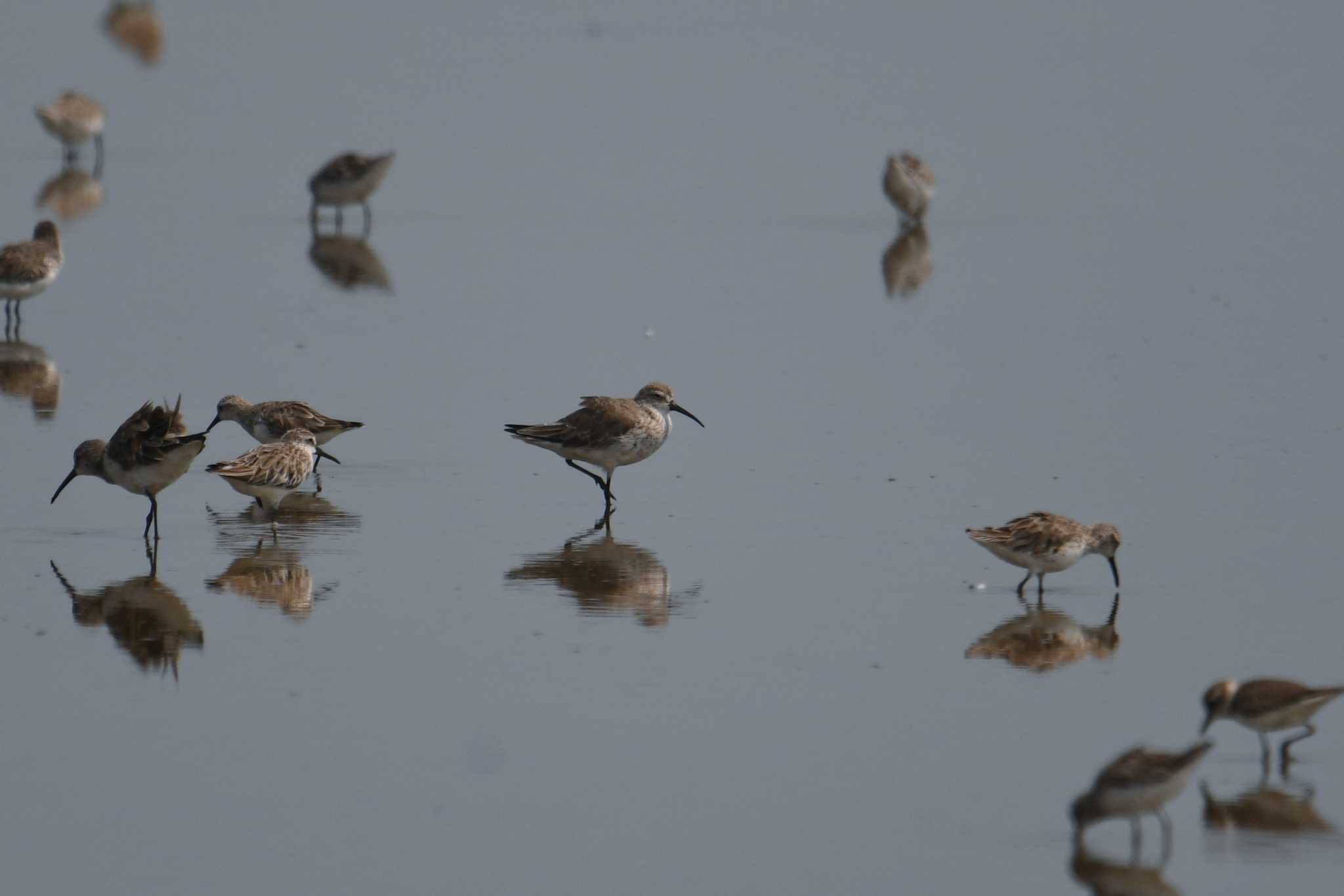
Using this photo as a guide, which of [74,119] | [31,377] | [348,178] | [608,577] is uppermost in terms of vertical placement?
[74,119]

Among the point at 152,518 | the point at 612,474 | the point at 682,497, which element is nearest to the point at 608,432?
the point at 612,474

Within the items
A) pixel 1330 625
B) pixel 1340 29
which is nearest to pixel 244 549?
pixel 1330 625

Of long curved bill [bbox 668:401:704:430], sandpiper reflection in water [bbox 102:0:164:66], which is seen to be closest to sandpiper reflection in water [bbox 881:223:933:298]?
long curved bill [bbox 668:401:704:430]

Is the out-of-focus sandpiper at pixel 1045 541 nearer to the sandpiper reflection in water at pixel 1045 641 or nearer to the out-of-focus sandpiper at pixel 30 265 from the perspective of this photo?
the sandpiper reflection in water at pixel 1045 641

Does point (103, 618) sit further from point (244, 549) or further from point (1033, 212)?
point (1033, 212)

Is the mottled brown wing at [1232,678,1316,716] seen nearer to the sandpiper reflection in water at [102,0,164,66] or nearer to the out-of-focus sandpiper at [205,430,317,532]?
the out-of-focus sandpiper at [205,430,317,532]

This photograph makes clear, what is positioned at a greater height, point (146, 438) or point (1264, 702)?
point (146, 438)

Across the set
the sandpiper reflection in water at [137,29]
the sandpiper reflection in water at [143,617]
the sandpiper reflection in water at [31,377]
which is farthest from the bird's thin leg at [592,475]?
the sandpiper reflection in water at [137,29]

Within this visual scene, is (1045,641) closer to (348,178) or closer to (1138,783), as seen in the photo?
(1138,783)

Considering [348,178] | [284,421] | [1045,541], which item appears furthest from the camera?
[348,178]
